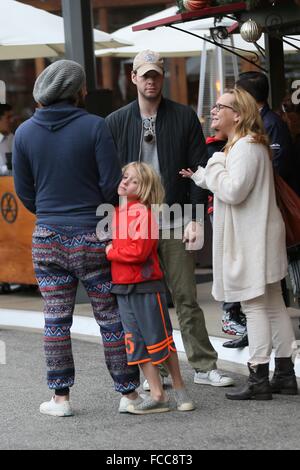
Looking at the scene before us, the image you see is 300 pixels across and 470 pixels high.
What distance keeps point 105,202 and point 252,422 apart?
1.42 m

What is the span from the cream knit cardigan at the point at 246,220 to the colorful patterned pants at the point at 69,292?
70 cm

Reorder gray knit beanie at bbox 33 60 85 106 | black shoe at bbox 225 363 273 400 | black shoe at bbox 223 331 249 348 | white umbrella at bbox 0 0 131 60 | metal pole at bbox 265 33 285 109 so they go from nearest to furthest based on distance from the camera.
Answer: gray knit beanie at bbox 33 60 85 106 < black shoe at bbox 225 363 273 400 < black shoe at bbox 223 331 249 348 < metal pole at bbox 265 33 285 109 < white umbrella at bbox 0 0 131 60

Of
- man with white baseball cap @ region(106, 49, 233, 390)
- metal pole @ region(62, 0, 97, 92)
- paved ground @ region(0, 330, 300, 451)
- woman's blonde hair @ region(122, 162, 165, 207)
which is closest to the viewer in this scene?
paved ground @ region(0, 330, 300, 451)

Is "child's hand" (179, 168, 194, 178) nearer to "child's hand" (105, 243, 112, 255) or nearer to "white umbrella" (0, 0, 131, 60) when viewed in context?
"child's hand" (105, 243, 112, 255)

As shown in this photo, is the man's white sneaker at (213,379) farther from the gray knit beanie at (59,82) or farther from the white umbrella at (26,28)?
the white umbrella at (26,28)

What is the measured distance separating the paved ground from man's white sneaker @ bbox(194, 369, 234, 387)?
50 millimetres

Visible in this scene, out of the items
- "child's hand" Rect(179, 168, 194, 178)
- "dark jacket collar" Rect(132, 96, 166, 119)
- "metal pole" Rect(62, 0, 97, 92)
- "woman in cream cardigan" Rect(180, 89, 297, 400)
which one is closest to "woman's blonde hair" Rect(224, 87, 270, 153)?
"woman in cream cardigan" Rect(180, 89, 297, 400)

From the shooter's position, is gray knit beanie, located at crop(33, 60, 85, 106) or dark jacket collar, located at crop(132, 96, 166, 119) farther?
dark jacket collar, located at crop(132, 96, 166, 119)

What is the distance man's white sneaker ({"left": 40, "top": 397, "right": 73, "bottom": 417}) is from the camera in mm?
6223

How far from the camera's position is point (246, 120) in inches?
249

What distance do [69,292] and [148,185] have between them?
2.39 ft

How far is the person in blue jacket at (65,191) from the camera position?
6.00m

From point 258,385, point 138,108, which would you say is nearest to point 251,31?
point 138,108
